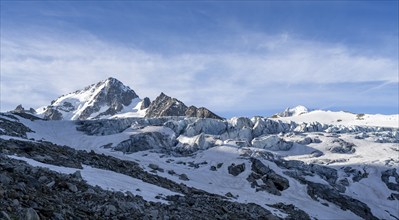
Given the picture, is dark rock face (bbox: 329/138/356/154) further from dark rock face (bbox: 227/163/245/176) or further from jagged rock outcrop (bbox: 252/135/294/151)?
dark rock face (bbox: 227/163/245/176)

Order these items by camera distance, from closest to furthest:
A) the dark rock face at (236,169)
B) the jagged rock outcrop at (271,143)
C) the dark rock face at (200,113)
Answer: the dark rock face at (236,169), the jagged rock outcrop at (271,143), the dark rock face at (200,113)

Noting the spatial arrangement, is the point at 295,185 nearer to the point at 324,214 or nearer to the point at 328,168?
the point at 324,214

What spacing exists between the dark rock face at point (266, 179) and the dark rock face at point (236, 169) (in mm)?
1876

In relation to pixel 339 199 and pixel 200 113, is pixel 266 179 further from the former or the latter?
pixel 200 113

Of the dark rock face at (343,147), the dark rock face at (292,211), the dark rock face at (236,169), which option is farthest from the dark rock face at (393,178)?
→ the dark rock face at (292,211)

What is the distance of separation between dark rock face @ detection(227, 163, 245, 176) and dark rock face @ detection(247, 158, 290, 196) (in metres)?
1.88

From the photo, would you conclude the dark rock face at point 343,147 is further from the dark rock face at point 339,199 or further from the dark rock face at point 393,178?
the dark rock face at point 339,199

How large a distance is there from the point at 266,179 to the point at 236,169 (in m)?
7.09

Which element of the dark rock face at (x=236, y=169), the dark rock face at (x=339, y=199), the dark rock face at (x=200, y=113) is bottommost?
the dark rock face at (x=339, y=199)

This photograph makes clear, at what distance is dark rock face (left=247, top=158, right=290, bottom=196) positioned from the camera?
2522 inches

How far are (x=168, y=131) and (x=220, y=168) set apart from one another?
39591 millimetres

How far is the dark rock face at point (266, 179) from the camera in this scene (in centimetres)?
6406

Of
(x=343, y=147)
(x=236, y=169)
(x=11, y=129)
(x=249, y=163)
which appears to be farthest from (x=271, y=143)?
(x=11, y=129)

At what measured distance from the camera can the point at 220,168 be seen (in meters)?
75.6
